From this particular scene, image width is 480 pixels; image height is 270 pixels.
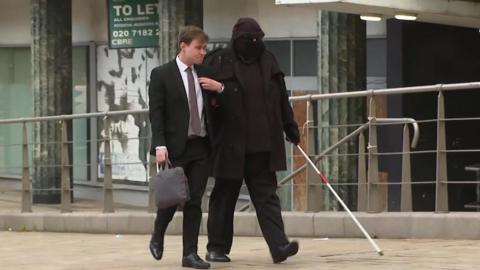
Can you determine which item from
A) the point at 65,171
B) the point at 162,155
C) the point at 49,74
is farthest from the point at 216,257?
the point at 49,74

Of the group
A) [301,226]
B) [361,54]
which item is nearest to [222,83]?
[301,226]

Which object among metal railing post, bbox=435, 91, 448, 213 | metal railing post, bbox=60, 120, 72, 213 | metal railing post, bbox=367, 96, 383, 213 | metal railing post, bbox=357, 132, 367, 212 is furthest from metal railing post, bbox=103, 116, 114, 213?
metal railing post, bbox=435, 91, 448, 213

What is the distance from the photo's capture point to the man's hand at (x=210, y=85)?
Result: 26.4 ft

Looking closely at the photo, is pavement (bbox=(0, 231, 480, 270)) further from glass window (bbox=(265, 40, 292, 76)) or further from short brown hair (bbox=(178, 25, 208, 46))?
glass window (bbox=(265, 40, 292, 76))

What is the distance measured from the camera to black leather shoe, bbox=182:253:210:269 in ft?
26.3

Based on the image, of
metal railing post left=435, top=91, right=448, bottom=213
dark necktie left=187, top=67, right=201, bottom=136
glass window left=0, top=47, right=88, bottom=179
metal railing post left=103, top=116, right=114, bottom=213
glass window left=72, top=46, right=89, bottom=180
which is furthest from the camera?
glass window left=0, top=47, right=88, bottom=179

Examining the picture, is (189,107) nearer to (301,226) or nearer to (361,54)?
(301,226)

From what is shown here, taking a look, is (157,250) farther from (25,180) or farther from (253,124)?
(25,180)

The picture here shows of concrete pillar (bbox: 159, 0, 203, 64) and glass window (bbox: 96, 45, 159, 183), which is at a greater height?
concrete pillar (bbox: 159, 0, 203, 64)

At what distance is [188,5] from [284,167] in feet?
32.1

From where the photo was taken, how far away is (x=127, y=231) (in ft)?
44.3

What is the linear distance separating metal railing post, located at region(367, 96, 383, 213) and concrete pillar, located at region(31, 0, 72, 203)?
31.2 ft

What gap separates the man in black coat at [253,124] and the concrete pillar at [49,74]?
1154cm

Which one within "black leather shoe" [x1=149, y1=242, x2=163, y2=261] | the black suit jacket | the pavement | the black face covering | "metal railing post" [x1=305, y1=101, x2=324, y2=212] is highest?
the black face covering
